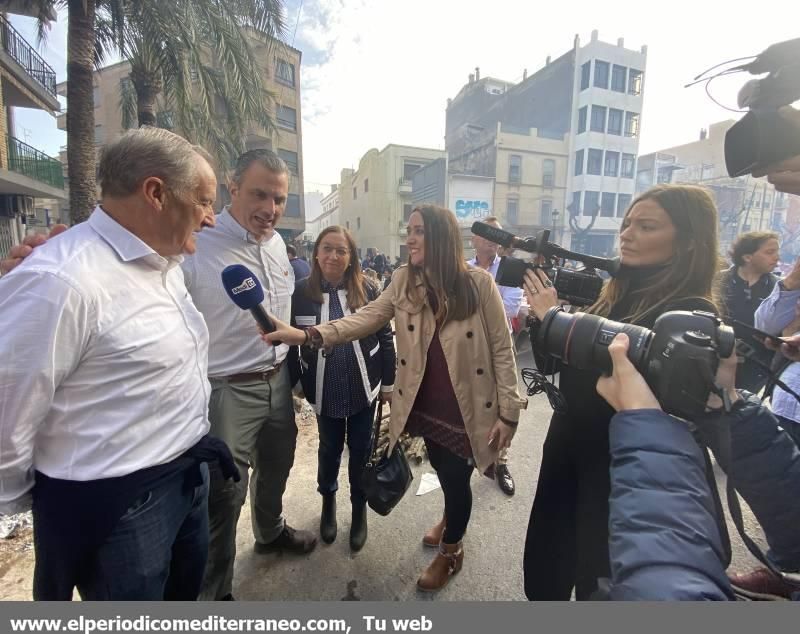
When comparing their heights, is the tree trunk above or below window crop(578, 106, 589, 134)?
below

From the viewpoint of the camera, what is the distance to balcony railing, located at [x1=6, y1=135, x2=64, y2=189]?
10172 millimetres

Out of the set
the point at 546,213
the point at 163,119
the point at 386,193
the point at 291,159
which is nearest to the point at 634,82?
the point at 546,213

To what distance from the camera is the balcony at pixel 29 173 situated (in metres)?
9.93

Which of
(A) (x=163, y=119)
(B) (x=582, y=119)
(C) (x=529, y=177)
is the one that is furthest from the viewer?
(B) (x=582, y=119)

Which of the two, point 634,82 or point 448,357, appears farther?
point 634,82

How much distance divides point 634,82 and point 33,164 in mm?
32726

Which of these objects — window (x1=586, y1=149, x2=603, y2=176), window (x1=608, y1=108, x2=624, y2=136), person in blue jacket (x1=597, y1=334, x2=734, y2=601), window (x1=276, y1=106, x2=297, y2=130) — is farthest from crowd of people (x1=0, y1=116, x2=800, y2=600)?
window (x1=608, y1=108, x2=624, y2=136)

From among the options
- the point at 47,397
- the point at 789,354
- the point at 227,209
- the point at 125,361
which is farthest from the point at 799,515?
the point at 227,209

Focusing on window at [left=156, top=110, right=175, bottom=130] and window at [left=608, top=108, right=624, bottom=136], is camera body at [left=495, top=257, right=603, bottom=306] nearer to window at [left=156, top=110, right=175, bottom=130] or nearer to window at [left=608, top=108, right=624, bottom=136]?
window at [left=156, top=110, right=175, bottom=130]

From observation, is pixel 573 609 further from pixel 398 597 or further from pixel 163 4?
pixel 163 4

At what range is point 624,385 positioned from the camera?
945 millimetres

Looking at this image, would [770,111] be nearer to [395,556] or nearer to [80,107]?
[395,556]

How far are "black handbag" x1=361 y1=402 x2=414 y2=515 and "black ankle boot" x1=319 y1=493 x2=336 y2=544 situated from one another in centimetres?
47

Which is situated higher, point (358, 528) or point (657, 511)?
point (657, 511)
